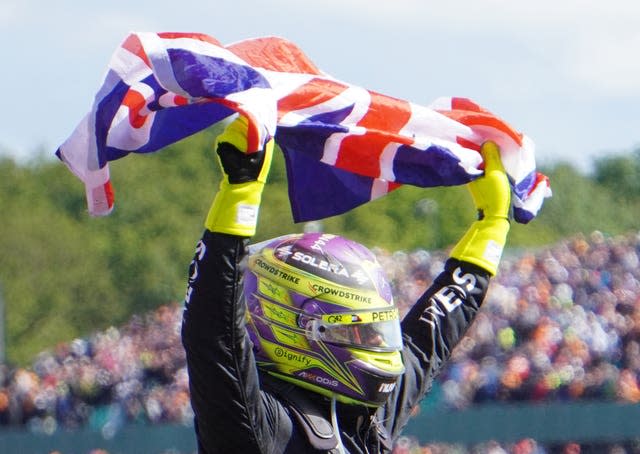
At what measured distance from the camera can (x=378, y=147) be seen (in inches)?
148

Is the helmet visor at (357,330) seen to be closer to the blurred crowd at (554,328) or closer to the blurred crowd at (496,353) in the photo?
the blurred crowd at (496,353)

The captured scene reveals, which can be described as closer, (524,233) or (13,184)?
(13,184)

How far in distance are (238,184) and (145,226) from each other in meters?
39.6

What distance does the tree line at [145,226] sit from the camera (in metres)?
35.3

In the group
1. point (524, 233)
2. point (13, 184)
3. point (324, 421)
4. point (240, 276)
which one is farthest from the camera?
point (524, 233)

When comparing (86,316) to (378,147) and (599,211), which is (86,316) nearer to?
(599,211)

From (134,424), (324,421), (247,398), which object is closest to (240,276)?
(247,398)

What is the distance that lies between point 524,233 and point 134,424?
34213 millimetres

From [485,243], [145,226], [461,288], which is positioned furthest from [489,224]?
[145,226]

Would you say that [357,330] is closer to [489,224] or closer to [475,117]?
[489,224]

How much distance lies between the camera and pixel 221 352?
281cm

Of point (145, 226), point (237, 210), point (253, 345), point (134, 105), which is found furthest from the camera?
point (145, 226)

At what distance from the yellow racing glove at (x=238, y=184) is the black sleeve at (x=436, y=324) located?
101 centimetres

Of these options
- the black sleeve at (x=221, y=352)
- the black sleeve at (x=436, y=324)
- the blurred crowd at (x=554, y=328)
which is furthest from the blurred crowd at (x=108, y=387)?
the black sleeve at (x=221, y=352)
